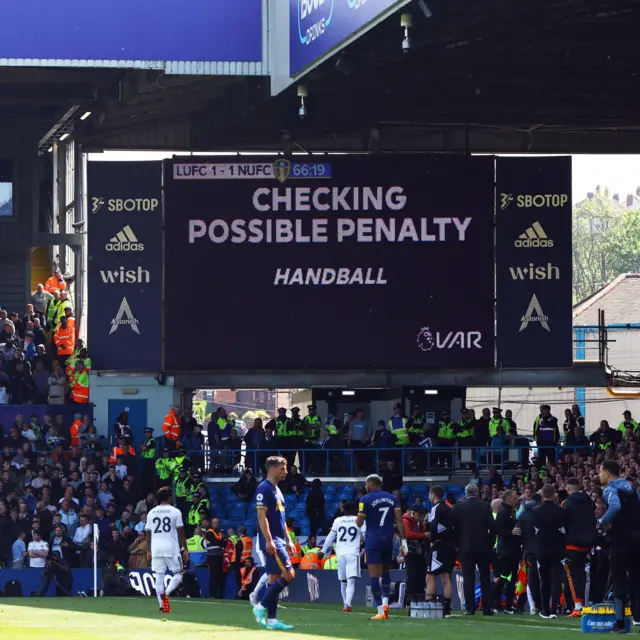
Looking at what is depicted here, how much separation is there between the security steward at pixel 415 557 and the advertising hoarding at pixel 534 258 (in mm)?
14110

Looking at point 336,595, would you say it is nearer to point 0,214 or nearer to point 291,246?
point 291,246

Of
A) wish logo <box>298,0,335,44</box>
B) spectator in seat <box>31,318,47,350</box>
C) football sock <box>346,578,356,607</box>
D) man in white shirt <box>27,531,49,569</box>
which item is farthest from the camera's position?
spectator in seat <box>31,318,47,350</box>

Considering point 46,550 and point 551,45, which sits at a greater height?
point 551,45

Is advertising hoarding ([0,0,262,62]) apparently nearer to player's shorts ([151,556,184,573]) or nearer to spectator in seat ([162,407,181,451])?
spectator in seat ([162,407,181,451])

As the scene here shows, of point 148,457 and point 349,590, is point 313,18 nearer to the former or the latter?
point 148,457


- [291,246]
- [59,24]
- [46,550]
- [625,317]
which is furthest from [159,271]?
[625,317]

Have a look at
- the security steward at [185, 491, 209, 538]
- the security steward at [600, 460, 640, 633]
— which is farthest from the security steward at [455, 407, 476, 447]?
the security steward at [600, 460, 640, 633]

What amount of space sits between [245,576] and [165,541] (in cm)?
637

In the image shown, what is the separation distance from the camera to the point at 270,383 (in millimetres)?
33594

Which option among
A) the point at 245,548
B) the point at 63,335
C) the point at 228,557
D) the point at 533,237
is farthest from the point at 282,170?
the point at 228,557

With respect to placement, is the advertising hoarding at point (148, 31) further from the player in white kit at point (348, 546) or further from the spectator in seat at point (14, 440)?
the player in white kit at point (348, 546)

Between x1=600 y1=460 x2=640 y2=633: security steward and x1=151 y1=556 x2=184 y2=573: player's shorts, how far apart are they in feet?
18.1

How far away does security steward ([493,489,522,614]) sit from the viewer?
18859 mm

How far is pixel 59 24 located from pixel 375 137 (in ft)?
29.0
